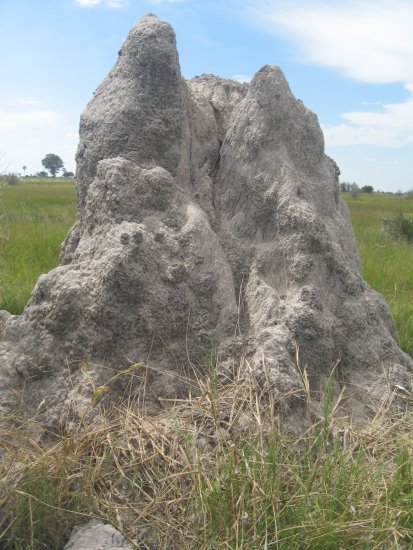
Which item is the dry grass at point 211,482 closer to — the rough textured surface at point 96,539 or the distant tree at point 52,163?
the rough textured surface at point 96,539

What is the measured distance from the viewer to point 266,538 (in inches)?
76.5

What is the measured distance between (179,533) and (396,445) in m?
0.96

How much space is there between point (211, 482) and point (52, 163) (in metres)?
93.0

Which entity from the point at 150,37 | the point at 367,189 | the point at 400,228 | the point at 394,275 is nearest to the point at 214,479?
the point at 150,37

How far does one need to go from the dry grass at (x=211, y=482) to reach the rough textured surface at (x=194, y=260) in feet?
0.63

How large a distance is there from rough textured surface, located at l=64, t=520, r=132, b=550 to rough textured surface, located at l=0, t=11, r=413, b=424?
589 mm

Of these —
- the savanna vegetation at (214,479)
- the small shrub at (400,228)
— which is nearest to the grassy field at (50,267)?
the small shrub at (400,228)

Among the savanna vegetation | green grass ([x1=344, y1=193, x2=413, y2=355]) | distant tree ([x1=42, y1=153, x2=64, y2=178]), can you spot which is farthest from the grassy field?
distant tree ([x1=42, y1=153, x2=64, y2=178])

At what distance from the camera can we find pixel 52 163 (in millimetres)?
91125

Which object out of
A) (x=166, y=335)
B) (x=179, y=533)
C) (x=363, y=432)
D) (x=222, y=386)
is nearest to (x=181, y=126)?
(x=166, y=335)

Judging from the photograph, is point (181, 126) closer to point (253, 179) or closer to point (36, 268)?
point (253, 179)

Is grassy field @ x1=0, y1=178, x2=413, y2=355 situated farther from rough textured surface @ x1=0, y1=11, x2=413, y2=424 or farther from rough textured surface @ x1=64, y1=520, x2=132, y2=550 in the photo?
rough textured surface @ x1=64, y1=520, x2=132, y2=550

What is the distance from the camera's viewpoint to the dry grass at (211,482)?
6.63 ft

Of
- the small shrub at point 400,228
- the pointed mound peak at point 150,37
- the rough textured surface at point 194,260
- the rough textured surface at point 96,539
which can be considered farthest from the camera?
the small shrub at point 400,228
